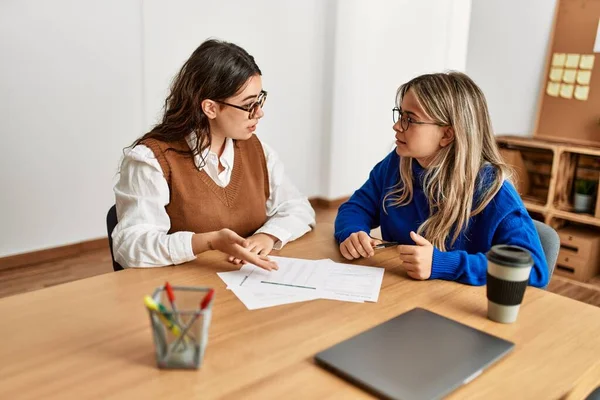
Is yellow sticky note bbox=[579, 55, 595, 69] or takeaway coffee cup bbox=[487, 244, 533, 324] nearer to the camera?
takeaway coffee cup bbox=[487, 244, 533, 324]

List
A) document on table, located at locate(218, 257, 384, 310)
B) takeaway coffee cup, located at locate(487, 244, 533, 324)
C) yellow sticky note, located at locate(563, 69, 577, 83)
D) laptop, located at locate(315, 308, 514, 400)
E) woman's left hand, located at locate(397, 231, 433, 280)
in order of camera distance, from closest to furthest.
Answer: laptop, located at locate(315, 308, 514, 400) → takeaway coffee cup, located at locate(487, 244, 533, 324) → document on table, located at locate(218, 257, 384, 310) → woman's left hand, located at locate(397, 231, 433, 280) → yellow sticky note, located at locate(563, 69, 577, 83)

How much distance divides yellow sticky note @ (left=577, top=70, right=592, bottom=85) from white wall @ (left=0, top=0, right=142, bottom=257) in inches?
105

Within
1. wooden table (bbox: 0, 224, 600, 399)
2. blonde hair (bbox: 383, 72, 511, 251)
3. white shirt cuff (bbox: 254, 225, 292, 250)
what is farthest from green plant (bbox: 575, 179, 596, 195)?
white shirt cuff (bbox: 254, 225, 292, 250)

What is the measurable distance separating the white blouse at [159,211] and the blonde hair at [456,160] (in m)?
0.39

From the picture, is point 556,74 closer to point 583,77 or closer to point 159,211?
point 583,77

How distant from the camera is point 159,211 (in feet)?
4.80

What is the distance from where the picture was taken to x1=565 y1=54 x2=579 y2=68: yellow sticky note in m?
3.45

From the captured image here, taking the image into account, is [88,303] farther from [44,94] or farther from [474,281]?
[44,94]

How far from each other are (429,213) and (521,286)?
502 mm

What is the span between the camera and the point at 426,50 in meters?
4.95

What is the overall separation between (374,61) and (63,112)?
2.54 metres

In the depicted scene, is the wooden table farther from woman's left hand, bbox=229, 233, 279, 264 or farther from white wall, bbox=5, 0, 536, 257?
white wall, bbox=5, 0, 536, 257

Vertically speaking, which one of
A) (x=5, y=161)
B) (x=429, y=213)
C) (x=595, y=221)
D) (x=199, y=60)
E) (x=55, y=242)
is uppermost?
(x=199, y=60)

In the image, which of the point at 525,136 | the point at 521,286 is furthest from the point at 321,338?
the point at 525,136
